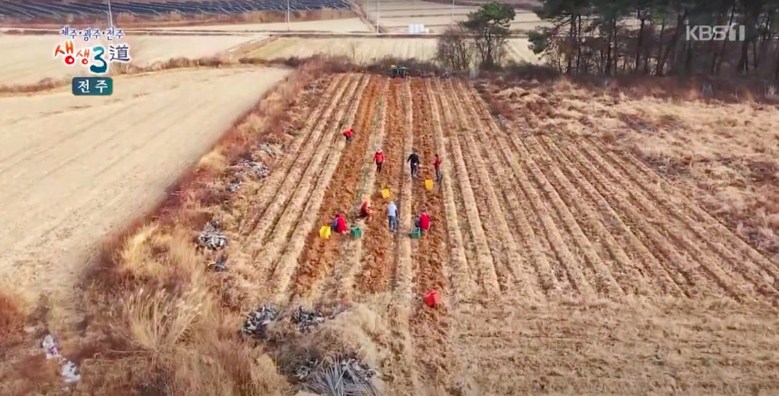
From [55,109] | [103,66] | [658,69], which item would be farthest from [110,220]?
[658,69]

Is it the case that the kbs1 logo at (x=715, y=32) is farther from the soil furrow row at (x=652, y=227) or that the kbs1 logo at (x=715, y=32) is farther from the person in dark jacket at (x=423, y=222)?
the person in dark jacket at (x=423, y=222)

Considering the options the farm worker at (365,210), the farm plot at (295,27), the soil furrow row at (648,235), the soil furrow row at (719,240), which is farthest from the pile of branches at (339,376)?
the farm plot at (295,27)

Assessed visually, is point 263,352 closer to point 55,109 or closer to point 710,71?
point 55,109

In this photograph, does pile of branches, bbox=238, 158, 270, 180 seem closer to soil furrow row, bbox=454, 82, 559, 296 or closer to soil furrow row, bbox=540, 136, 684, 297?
soil furrow row, bbox=454, 82, 559, 296

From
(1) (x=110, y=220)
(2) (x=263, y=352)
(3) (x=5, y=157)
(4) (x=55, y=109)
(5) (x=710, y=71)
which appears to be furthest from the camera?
(5) (x=710, y=71)

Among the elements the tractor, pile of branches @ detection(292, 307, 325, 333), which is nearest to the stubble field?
pile of branches @ detection(292, 307, 325, 333)

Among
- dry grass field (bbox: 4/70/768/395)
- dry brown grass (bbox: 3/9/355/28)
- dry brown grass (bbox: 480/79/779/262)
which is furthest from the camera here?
dry brown grass (bbox: 3/9/355/28)

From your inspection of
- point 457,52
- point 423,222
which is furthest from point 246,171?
point 457,52
